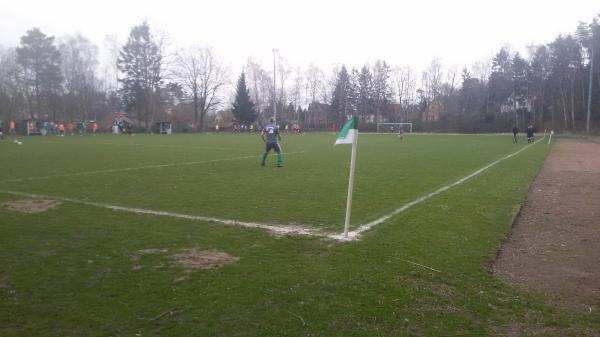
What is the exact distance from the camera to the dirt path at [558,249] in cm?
488

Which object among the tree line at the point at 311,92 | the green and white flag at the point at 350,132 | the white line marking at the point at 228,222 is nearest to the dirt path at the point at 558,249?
the green and white flag at the point at 350,132

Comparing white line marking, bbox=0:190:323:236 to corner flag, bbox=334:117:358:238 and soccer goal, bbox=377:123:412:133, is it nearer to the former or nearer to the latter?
corner flag, bbox=334:117:358:238

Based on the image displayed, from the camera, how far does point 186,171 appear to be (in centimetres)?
1534

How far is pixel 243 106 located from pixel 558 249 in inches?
3022

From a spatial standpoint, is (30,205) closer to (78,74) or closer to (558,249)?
(558,249)

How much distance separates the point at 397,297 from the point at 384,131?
8048 centimetres

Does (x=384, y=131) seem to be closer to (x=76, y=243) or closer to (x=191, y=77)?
(x=191, y=77)

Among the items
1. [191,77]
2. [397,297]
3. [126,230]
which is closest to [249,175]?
[126,230]

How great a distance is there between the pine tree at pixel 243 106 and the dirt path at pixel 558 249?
71.9 meters

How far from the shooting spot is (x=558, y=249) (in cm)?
640

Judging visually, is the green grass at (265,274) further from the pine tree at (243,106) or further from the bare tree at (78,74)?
the pine tree at (243,106)

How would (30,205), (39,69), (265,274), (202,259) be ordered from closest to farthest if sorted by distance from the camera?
1. (265,274)
2. (202,259)
3. (30,205)
4. (39,69)

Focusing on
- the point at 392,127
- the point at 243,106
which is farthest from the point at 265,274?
the point at 392,127

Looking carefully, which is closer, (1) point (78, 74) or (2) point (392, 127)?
(1) point (78, 74)
